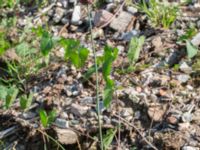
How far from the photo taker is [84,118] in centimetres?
262

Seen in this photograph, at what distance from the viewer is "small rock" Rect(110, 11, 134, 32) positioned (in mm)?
3184

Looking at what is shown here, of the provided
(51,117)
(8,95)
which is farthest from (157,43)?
(8,95)

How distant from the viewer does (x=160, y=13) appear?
10.2ft

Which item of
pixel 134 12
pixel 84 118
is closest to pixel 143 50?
pixel 134 12

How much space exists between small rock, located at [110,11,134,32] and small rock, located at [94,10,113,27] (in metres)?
0.05

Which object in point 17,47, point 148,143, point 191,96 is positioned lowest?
point 148,143

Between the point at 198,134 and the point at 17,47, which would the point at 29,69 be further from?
the point at 198,134

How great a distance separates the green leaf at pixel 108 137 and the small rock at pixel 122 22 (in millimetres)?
871

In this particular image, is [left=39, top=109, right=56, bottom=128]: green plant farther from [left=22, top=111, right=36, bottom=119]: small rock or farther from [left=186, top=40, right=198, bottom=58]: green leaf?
[left=186, top=40, right=198, bottom=58]: green leaf

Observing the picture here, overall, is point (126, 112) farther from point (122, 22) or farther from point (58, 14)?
point (58, 14)

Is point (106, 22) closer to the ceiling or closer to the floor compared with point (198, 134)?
closer to the ceiling

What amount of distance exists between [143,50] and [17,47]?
0.76m

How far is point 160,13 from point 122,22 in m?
0.25

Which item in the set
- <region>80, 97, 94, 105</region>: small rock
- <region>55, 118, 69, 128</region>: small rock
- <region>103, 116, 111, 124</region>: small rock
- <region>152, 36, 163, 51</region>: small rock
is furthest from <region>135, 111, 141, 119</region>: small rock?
<region>152, 36, 163, 51</region>: small rock
